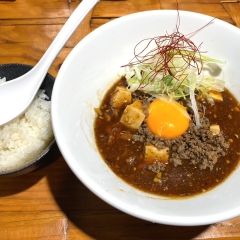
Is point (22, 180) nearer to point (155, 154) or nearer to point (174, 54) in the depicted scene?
point (155, 154)

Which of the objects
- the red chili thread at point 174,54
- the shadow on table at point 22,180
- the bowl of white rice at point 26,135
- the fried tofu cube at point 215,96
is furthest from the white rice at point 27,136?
the fried tofu cube at point 215,96

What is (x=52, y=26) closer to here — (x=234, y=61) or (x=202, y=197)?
(x=234, y=61)

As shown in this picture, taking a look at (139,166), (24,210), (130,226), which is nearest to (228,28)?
(139,166)

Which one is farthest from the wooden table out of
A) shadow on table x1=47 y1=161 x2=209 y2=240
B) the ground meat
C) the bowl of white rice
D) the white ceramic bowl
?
the ground meat

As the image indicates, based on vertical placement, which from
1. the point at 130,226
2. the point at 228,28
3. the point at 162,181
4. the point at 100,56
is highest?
the point at 228,28

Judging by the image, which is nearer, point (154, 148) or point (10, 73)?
point (154, 148)

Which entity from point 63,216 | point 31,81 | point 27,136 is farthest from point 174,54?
point 63,216
